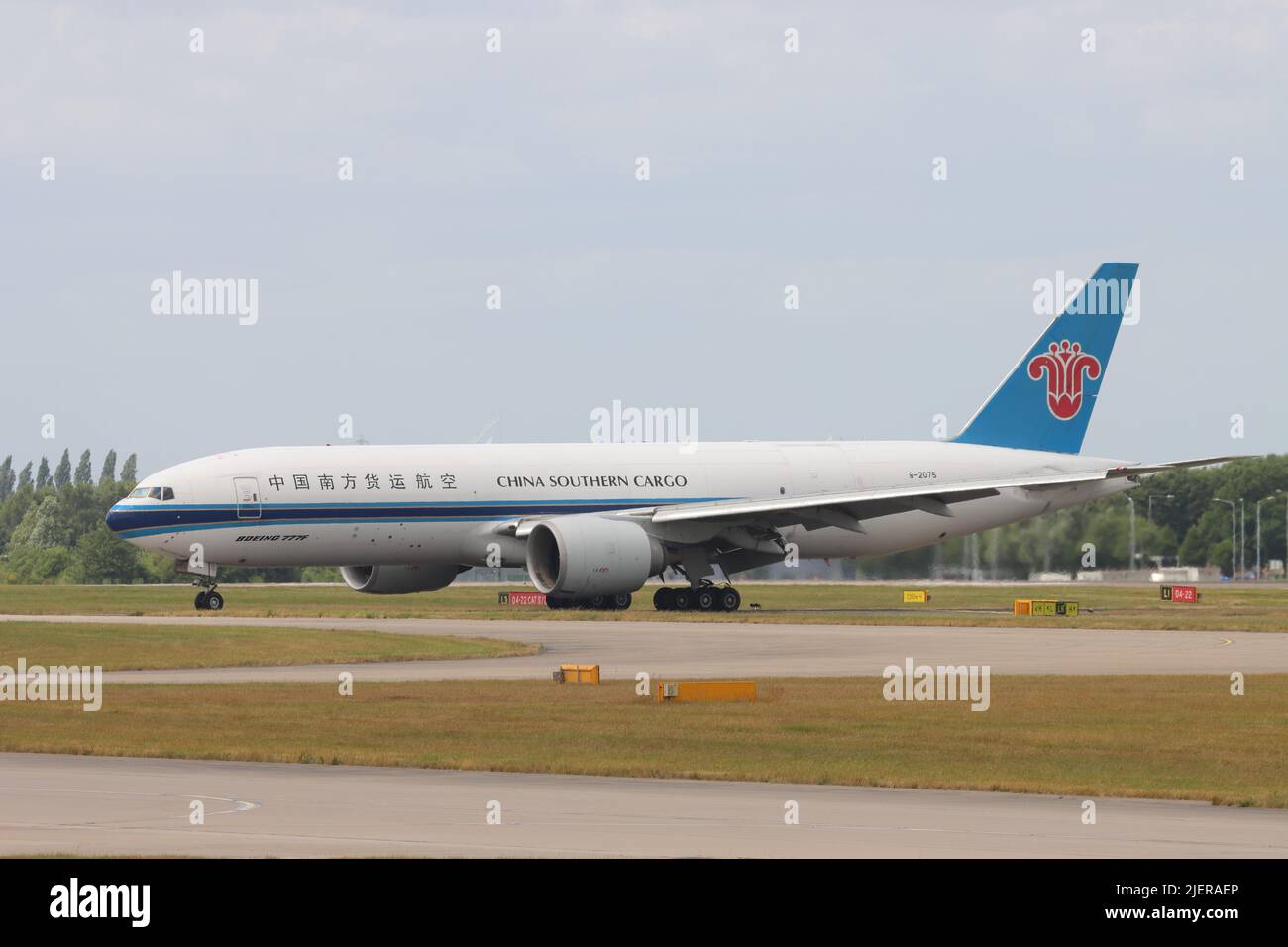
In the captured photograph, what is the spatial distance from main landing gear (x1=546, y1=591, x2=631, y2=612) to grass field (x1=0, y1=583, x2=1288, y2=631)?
0.53 m

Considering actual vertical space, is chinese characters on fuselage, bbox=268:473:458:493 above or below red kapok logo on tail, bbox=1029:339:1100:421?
below

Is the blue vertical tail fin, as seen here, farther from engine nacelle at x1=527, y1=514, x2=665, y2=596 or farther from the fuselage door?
the fuselage door

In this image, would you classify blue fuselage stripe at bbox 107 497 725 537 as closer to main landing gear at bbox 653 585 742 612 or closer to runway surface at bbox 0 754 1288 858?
main landing gear at bbox 653 585 742 612

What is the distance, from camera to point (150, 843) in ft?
54.8

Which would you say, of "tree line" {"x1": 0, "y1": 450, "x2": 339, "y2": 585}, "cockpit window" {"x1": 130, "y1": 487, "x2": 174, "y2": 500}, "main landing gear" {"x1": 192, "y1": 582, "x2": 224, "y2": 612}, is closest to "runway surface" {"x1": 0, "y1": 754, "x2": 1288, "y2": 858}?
"cockpit window" {"x1": 130, "y1": 487, "x2": 174, "y2": 500}

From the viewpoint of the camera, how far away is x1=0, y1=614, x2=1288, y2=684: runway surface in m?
37.5

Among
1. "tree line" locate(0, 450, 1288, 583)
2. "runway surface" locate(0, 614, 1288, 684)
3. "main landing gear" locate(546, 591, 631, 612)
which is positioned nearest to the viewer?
"runway surface" locate(0, 614, 1288, 684)

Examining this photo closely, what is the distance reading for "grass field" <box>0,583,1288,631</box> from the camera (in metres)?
56.4

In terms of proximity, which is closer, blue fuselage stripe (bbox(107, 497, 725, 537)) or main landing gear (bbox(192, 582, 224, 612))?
blue fuselage stripe (bbox(107, 497, 725, 537))

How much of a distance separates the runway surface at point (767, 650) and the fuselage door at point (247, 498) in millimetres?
4103

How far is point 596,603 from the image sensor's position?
60.5 m

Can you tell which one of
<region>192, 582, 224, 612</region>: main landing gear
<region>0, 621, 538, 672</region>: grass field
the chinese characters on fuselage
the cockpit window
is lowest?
<region>0, 621, 538, 672</region>: grass field

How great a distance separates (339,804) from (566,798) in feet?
7.59

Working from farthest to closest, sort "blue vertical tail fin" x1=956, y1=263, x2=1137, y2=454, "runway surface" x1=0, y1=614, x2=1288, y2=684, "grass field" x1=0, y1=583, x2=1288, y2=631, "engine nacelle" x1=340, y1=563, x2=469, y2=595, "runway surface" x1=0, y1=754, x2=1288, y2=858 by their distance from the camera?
"blue vertical tail fin" x1=956, y1=263, x2=1137, y2=454 → "engine nacelle" x1=340, y1=563, x2=469, y2=595 → "grass field" x1=0, y1=583, x2=1288, y2=631 → "runway surface" x1=0, y1=614, x2=1288, y2=684 → "runway surface" x1=0, y1=754, x2=1288, y2=858
